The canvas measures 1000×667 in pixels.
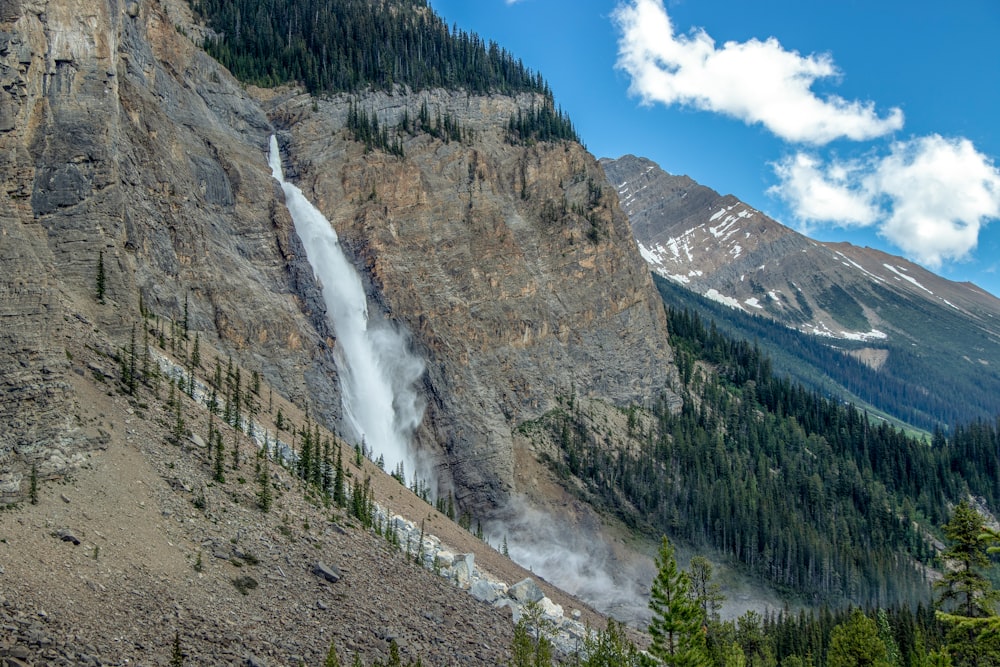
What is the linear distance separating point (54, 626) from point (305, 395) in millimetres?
55767

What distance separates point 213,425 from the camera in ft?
200

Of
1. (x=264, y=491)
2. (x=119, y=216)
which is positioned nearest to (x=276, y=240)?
(x=119, y=216)

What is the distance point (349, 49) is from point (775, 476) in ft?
314

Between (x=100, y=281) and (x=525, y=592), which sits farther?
(x=525, y=592)

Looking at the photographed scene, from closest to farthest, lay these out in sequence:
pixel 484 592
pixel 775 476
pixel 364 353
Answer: pixel 484 592 → pixel 364 353 → pixel 775 476

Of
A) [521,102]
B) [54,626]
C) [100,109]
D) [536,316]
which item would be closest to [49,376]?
[54,626]

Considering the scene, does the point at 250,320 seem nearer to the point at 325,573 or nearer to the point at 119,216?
the point at 119,216

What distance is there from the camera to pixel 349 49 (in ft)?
471

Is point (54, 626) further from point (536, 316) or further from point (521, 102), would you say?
point (521, 102)

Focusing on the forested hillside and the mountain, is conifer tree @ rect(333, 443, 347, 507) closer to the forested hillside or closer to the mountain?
the mountain

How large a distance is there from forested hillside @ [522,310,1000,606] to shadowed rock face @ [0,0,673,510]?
927 cm

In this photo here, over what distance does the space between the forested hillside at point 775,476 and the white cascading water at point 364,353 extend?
17.6 metres

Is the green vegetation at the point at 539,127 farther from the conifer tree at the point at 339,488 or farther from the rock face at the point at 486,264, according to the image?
the conifer tree at the point at 339,488

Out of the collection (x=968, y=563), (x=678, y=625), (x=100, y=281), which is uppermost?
(x=100, y=281)
